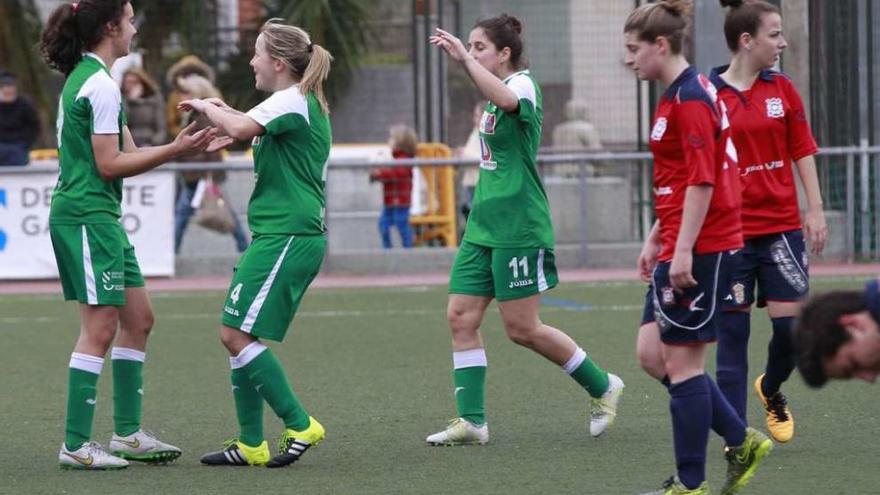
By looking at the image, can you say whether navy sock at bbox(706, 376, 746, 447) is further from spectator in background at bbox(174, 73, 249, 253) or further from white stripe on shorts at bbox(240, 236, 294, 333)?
spectator in background at bbox(174, 73, 249, 253)

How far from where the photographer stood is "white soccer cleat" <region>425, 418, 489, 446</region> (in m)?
6.92

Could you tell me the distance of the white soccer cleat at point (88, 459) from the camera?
641 centimetres

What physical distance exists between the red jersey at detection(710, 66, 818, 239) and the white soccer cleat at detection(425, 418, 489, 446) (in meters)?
1.45

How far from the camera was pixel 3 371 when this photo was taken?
930 centimetres

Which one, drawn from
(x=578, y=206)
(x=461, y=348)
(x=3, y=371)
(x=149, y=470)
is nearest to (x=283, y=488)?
(x=149, y=470)

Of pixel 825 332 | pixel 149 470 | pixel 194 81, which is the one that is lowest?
pixel 149 470

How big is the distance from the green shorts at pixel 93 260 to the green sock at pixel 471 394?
1.56 meters

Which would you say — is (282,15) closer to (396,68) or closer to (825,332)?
(396,68)

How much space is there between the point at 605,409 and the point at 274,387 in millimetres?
1564

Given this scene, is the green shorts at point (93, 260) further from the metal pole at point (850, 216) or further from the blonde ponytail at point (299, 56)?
the metal pole at point (850, 216)

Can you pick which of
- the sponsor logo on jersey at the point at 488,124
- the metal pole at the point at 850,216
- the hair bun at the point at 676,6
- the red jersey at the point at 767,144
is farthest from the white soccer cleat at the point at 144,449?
the metal pole at the point at 850,216

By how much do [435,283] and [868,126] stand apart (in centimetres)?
493

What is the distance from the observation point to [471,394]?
700cm

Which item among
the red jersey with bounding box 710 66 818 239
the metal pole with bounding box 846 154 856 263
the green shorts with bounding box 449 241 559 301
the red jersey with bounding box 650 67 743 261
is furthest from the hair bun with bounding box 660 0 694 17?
the metal pole with bounding box 846 154 856 263
